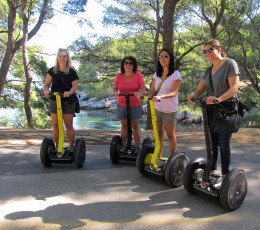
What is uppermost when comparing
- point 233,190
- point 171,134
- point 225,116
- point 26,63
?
point 26,63

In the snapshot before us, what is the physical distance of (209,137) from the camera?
Result: 4.04 metres

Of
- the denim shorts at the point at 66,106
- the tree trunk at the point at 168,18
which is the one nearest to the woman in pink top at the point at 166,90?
the denim shorts at the point at 66,106

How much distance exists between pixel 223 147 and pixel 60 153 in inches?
103

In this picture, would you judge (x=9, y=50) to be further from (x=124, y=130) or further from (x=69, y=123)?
(x=124, y=130)

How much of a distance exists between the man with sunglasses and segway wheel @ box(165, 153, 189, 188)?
0.60 m

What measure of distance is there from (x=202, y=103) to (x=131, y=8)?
→ 15973mm

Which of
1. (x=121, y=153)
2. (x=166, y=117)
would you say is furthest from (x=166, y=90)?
(x=121, y=153)

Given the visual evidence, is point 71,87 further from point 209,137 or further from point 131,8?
point 131,8

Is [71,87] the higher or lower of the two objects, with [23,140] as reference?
higher

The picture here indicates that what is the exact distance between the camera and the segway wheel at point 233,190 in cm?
379

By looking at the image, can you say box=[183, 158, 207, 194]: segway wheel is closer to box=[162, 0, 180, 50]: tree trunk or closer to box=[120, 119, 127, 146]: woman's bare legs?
box=[120, 119, 127, 146]: woman's bare legs

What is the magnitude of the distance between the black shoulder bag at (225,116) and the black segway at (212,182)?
0.32 feet

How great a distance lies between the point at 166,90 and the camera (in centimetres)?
486

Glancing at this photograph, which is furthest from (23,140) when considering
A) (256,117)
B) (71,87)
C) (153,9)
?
(256,117)
